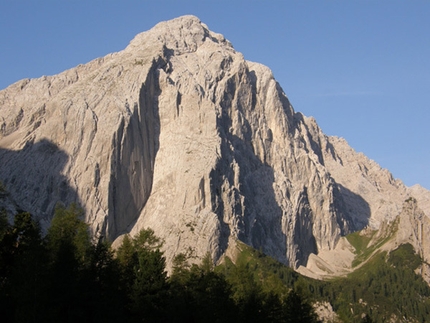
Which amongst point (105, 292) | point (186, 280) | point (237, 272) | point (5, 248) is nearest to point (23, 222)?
point (5, 248)

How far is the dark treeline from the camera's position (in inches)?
3551

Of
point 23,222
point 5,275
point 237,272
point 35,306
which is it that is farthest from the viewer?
point 237,272

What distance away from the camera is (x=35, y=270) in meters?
89.2

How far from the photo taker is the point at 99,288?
101 meters

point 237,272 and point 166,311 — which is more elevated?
point 237,272

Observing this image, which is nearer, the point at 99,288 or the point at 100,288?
the point at 99,288

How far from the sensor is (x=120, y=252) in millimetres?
127188

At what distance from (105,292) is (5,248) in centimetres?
1457

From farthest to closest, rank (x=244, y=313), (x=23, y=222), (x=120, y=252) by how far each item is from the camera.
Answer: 1. (x=120, y=252)
2. (x=244, y=313)
3. (x=23, y=222)

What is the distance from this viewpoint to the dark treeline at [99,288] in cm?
9019

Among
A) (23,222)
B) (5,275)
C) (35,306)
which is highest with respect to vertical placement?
(23,222)

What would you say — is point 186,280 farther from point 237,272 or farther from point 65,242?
point 65,242

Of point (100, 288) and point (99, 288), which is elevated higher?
point (100, 288)

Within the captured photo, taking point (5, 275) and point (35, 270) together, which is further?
point (5, 275)
